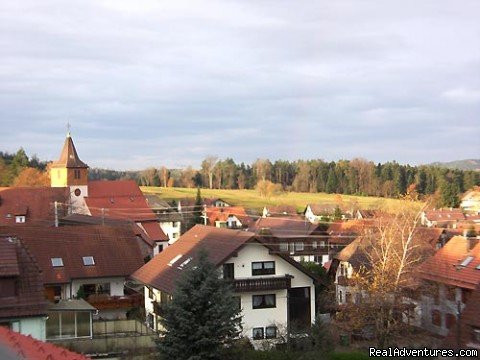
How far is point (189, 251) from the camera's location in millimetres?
31516

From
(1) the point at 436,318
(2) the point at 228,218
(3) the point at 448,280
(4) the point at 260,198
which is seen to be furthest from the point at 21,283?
(4) the point at 260,198

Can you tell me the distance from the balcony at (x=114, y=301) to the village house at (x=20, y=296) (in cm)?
1080

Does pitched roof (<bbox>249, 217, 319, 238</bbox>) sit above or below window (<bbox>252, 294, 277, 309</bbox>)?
above

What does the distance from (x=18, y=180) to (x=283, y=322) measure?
249 ft

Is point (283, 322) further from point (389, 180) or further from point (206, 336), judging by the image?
point (389, 180)

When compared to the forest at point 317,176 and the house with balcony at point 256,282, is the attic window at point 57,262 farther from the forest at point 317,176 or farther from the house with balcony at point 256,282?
the forest at point 317,176

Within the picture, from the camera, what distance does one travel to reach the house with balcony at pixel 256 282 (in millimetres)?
28672

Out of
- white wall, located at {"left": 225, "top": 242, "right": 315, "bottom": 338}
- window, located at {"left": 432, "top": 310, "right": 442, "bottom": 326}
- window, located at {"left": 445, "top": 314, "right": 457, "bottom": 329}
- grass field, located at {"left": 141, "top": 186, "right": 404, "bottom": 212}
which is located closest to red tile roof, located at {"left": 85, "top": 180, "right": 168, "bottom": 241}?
white wall, located at {"left": 225, "top": 242, "right": 315, "bottom": 338}

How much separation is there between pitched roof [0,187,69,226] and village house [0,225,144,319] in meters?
26.2

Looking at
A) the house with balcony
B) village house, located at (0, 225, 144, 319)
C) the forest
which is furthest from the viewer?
the forest

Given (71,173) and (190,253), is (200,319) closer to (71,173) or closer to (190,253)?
(190,253)

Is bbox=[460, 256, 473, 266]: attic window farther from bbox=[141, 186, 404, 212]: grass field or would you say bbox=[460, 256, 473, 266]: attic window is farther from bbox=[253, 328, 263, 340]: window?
bbox=[141, 186, 404, 212]: grass field

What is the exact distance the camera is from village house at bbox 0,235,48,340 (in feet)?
60.6

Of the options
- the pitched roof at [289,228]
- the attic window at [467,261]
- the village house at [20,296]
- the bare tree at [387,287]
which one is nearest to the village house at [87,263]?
the village house at [20,296]
